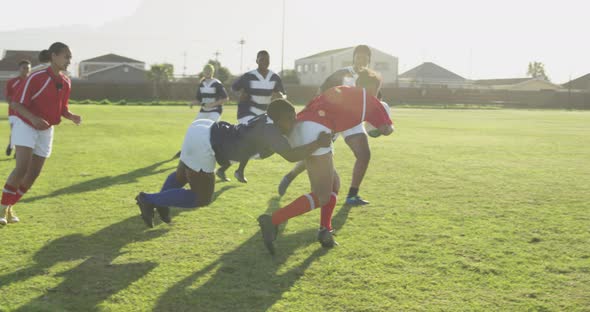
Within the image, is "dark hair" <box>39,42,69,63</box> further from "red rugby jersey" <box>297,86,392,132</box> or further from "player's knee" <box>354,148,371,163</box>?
"player's knee" <box>354,148,371,163</box>

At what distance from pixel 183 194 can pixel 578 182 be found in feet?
22.4

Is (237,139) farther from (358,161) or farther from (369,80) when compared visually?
(358,161)

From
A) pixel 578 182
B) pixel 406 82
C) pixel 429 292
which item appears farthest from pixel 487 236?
pixel 406 82

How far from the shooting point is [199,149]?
470 centimetres

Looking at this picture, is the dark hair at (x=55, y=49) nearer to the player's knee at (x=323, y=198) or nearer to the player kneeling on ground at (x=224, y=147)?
the player kneeling on ground at (x=224, y=147)

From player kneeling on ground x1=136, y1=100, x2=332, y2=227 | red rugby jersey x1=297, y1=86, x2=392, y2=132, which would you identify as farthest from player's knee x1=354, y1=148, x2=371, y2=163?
player kneeling on ground x1=136, y1=100, x2=332, y2=227

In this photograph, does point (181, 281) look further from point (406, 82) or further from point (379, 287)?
point (406, 82)

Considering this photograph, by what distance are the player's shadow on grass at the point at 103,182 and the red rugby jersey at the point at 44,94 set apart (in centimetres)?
174

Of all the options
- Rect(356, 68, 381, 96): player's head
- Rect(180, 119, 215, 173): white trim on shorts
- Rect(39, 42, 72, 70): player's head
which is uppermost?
Rect(39, 42, 72, 70): player's head

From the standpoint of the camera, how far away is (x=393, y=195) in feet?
24.2

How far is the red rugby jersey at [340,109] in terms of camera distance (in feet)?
15.6

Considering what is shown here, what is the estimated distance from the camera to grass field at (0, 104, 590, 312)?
11.8ft

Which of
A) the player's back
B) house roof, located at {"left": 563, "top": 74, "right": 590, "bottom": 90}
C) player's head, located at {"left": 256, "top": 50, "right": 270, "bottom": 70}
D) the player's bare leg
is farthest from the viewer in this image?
house roof, located at {"left": 563, "top": 74, "right": 590, "bottom": 90}

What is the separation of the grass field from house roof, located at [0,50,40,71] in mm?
72408
